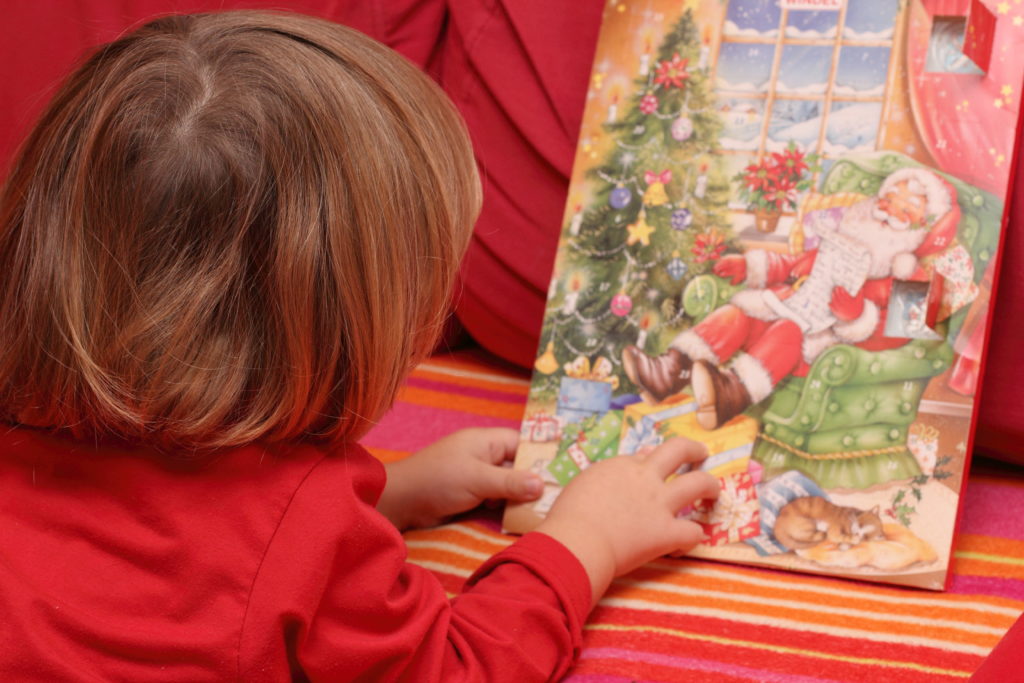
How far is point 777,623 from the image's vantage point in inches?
26.3

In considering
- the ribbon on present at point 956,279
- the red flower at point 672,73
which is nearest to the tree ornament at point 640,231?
the red flower at point 672,73

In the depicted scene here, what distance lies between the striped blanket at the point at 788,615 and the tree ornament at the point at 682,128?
32 cm

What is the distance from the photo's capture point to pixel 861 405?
29.4 inches

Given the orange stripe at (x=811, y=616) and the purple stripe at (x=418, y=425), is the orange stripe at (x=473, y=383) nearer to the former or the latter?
the purple stripe at (x=418, y=425)

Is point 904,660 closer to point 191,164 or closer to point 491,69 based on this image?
point 191,164

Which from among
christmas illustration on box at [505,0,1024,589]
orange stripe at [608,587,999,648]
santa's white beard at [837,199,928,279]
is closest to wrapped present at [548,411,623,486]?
christmas illustration on box at [505,0,1024,589]

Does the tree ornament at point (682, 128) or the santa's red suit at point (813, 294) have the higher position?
the tree ornament at point (682, 128)

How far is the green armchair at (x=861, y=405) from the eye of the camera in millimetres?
734

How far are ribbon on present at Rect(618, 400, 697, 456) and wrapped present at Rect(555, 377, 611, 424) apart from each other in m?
0.03

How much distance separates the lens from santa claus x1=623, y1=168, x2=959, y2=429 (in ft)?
2.49

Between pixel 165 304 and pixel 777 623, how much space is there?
0.40 meters

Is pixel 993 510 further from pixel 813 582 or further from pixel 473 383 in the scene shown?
pixel 473 383

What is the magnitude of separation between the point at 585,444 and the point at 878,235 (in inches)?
9.9

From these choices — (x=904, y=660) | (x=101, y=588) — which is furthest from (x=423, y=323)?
(x=904, y=660)
